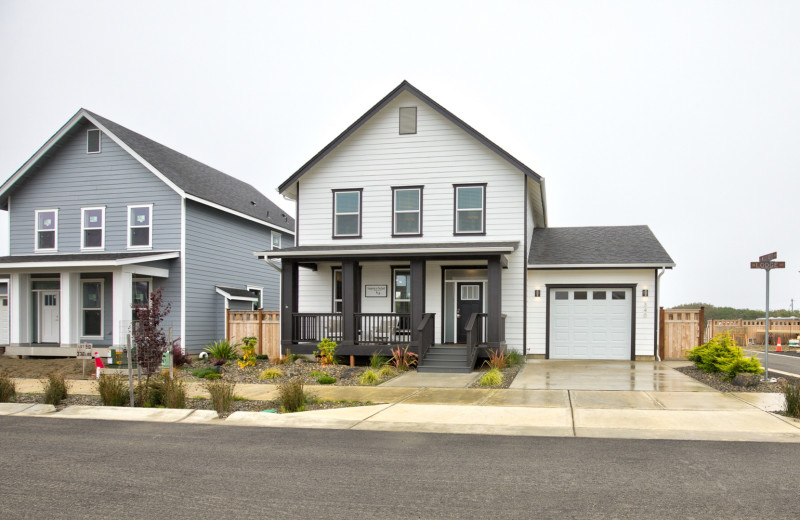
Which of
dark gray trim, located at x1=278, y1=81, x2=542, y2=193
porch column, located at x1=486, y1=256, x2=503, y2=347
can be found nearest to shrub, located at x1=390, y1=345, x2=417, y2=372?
porch column, located at x1=486, y1=256, x2=503, y2=347

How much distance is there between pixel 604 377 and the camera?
15.3 meters

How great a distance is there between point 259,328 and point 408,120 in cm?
855

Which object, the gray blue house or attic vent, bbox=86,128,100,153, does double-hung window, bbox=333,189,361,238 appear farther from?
attic vent, bbox=86,128,100,153

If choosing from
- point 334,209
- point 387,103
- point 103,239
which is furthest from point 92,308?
point 387,103

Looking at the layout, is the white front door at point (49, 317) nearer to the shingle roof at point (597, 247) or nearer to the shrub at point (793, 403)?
the shingle roof at point (597, 247)

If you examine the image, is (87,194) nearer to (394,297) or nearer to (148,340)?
(148,340)

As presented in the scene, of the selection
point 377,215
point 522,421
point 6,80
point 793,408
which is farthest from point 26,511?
point 6,80

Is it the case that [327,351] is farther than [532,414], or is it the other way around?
[327,351]

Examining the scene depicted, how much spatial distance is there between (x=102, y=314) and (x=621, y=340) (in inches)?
715

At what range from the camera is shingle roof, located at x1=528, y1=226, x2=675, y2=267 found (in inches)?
794

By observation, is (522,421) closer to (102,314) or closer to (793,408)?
(793,408)

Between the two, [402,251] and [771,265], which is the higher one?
[402,251]

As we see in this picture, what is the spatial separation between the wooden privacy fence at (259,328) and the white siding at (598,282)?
844cm

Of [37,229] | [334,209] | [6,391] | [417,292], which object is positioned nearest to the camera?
[6,391]
